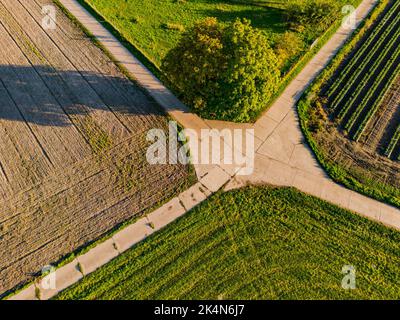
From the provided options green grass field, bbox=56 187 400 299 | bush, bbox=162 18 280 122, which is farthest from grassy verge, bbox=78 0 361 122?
green grass field, bbox=56 187 400 299

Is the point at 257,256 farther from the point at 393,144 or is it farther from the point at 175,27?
the point at 175,27

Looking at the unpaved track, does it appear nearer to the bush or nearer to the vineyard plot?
the bush

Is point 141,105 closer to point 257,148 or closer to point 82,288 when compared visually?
point 257,148

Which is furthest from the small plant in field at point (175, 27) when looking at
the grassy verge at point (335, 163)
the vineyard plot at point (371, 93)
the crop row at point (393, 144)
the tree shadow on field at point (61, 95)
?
the crop row at point (393, 144)

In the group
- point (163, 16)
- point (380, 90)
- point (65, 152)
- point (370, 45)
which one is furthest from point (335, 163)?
point (163, 16)

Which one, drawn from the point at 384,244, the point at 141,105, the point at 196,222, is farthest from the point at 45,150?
the point at 384,244

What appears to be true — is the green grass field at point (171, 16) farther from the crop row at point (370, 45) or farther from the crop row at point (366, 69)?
the crop row at point (366, 69)
